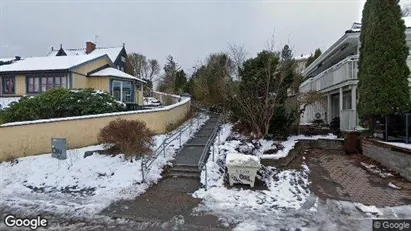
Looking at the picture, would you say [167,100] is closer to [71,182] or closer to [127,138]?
[127,138]

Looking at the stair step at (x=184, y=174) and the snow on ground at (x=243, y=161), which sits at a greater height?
the snow on ground at (x=243, y=161)

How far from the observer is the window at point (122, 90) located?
26.0 m

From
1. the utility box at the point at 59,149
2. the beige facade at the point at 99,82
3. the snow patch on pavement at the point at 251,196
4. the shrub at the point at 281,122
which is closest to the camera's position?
the snow patch on pavement at the point at 251,196

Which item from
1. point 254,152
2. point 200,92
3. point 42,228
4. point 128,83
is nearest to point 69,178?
point 42,228

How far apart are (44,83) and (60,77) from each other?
1457mm

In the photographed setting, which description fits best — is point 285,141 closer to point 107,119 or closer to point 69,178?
point 107,119

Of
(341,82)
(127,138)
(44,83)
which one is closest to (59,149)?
(127,138)

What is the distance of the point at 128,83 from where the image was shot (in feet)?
89.4

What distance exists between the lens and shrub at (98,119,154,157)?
410 inches

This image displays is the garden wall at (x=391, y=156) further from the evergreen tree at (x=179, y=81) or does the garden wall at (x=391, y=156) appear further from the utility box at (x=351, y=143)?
the evergreen tree at (x=179, y=81)

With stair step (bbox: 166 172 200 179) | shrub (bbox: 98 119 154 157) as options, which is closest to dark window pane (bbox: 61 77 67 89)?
shrub (bbox: 98 119 154 157)

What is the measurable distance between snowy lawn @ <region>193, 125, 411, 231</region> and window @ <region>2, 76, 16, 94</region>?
71.9 feet

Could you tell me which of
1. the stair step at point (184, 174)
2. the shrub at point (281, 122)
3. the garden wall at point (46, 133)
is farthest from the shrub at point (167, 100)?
the stair step at point (184, 174)

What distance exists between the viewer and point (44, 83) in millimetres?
24188
